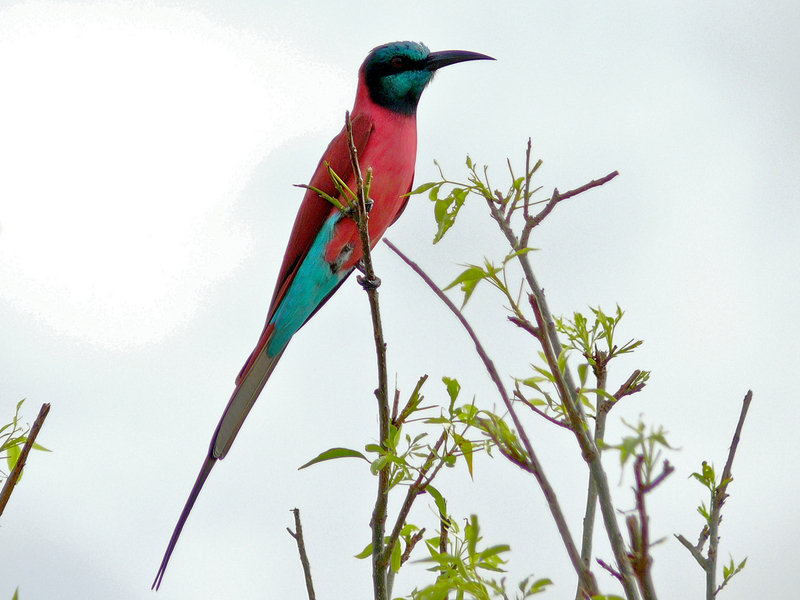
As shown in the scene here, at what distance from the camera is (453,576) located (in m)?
1.01

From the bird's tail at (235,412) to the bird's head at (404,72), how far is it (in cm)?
138

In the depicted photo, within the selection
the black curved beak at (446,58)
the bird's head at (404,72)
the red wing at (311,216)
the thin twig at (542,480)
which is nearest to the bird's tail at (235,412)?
the red wing at (311,216)

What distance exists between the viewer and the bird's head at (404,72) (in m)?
3.58

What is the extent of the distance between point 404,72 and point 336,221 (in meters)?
1.04

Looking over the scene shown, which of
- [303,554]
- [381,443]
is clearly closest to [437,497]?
[381,443]

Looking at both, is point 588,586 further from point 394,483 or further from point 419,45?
point 419,45

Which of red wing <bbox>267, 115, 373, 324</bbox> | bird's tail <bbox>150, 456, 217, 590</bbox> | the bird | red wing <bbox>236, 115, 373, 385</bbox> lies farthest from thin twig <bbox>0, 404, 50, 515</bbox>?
red wing <bbox>267, 115, 373, 324</bbox>

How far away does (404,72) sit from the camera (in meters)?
3.65

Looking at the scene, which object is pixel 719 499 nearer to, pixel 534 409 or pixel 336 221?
pixel 534 409

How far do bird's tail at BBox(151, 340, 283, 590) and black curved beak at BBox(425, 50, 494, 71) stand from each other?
1629mm

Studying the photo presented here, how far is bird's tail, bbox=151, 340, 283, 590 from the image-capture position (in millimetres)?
2172

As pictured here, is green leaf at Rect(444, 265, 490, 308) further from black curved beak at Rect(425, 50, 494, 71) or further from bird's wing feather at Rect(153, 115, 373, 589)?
black curved beak at Rect(425, 50, 494, 71)

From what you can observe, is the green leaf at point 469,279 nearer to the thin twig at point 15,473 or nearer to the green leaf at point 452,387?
the green leaf at point 452,387

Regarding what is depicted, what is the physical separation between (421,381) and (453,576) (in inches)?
14.6
